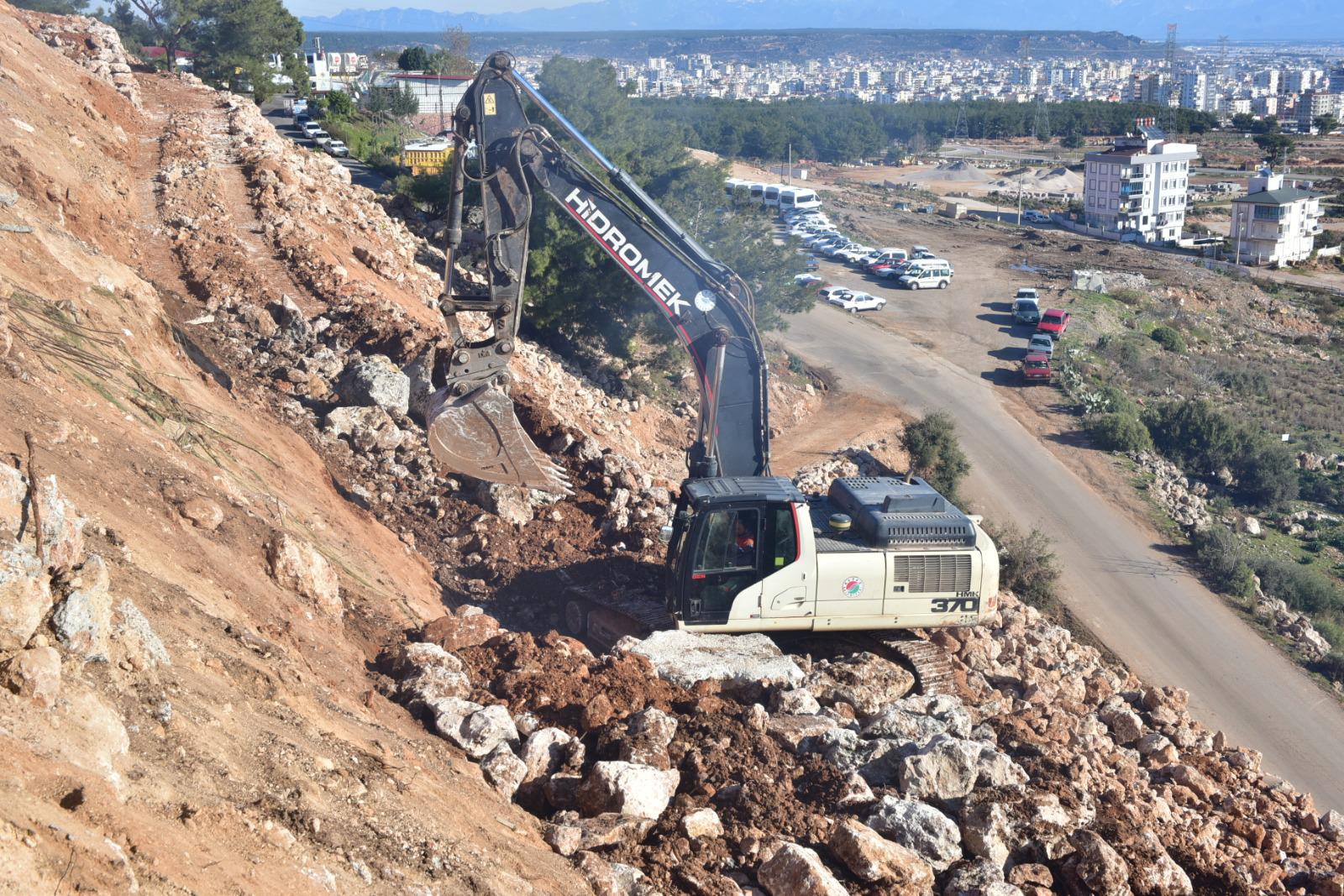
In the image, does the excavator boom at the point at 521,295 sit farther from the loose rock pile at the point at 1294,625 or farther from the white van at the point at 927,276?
the white van at the point at 927,276

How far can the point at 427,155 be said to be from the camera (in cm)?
3919

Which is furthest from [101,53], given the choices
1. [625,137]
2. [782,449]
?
[782,449]

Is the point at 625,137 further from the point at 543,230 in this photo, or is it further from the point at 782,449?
the point at 782,449

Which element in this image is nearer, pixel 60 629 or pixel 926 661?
pixel 60 629

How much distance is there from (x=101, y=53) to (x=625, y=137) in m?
15.0

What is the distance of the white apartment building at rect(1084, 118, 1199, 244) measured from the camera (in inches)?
3066

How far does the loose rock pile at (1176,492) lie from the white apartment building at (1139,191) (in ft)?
165

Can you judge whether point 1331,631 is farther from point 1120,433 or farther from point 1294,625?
point 1120,433

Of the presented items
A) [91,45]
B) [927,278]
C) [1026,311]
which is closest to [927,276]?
[927,278]

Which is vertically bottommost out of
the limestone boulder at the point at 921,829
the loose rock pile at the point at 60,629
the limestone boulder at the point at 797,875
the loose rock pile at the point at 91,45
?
the limestone boulder at the point at 921,829

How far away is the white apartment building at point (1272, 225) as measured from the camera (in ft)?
238

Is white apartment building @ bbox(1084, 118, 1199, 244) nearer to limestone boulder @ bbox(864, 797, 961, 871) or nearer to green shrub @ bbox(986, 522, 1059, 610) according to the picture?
green shrub @ bbox(986, 522, 1059, 610)

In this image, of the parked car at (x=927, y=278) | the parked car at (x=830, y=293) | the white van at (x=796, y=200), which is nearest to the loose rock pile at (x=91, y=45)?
the parked car at (x=830, y=293)

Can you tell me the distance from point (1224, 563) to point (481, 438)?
1629cm
